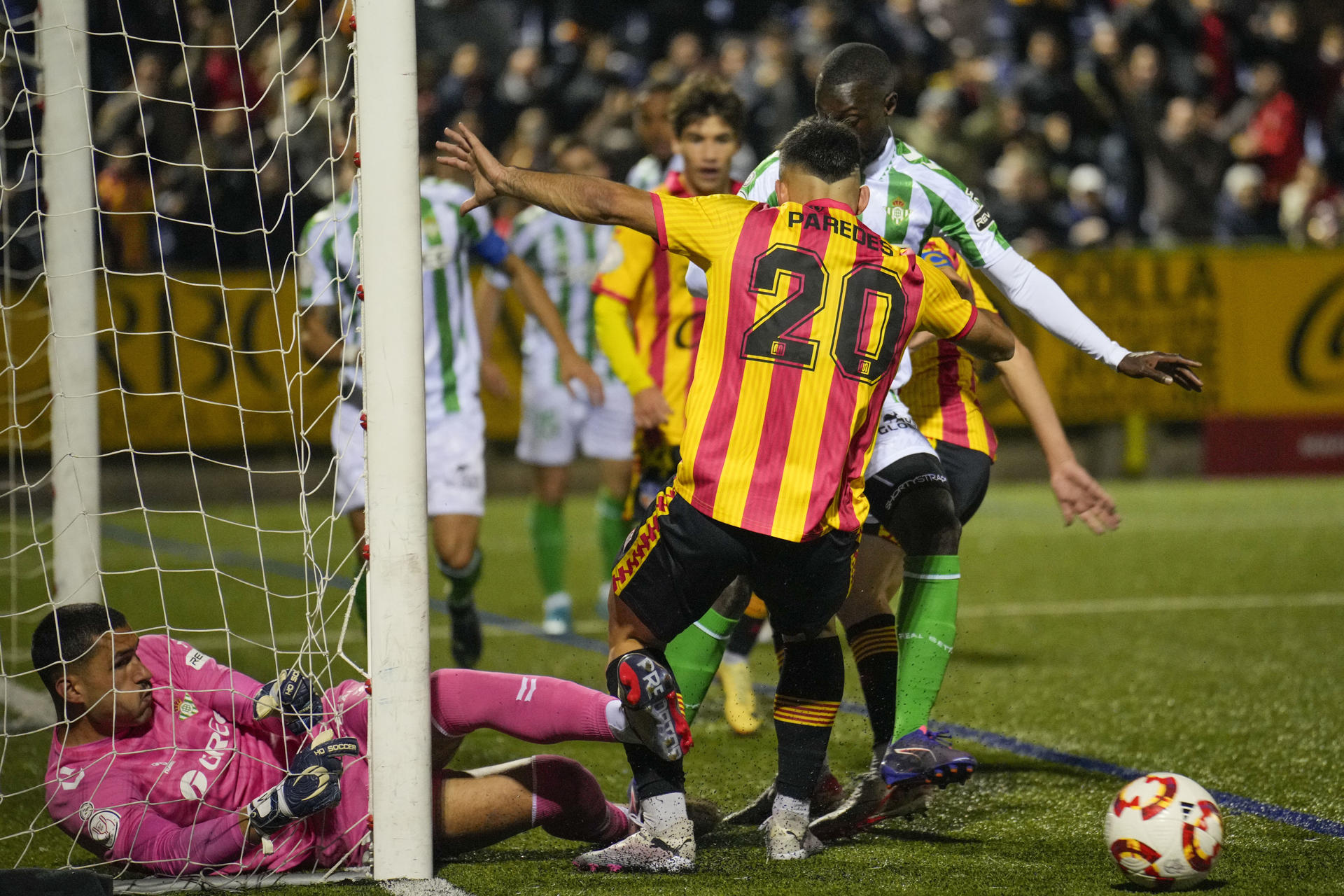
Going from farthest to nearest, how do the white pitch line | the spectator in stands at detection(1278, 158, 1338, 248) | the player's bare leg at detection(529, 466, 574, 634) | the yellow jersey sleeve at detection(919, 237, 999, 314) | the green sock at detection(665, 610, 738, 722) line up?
the spectator in stands at detection(1278, 158, 1338, 248) → the white pitch line → the player's bare leg at detection(529, 466, 574, 634) → the yellow jersey sleeve at detection(919, 237, 999, 314) → the green sock at detection(665, 610, 738, 722)

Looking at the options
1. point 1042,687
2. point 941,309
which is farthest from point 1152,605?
point 941,309

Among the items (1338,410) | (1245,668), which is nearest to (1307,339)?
(1338,410)

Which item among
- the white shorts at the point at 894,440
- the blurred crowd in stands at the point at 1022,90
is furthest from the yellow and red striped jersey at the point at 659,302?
the blurred crowd in stands at the point at 1022,90

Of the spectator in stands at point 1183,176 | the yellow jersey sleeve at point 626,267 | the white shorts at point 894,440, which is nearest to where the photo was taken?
the white shorts at point 894,440

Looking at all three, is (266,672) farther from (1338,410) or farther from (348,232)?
(1338,410)

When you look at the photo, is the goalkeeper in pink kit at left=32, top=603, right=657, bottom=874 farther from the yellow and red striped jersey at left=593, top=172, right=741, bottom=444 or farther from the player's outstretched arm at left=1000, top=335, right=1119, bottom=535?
the yellow and red striped jersey at left=593, top=172, right=741, bottom=444

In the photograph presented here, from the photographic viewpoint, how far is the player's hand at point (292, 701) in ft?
11.6

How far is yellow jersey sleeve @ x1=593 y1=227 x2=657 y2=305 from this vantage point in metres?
5.69

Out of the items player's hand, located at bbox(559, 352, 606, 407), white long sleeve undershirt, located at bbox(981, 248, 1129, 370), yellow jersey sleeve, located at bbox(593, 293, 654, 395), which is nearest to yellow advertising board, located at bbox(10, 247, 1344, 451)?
player's hand, located at bbox(559, 352, 606, 407)

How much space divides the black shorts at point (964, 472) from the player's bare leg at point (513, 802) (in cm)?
→ 146

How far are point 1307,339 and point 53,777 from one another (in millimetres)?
12210

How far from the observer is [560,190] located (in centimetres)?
338

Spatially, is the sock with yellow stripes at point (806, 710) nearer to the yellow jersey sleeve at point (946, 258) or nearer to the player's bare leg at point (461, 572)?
the yellow jersey sleeve at point (946, 258)

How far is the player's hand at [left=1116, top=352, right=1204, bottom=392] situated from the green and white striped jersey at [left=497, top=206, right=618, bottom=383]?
15.9 feet
